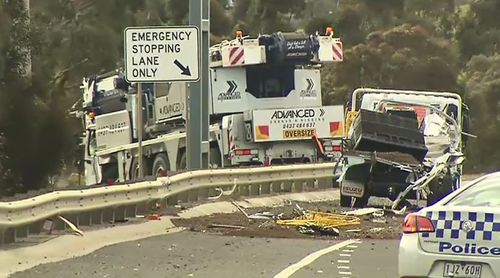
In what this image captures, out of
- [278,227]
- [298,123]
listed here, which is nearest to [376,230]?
[278,227]

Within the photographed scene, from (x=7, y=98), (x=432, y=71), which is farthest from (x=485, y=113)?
(x=7, y=98)

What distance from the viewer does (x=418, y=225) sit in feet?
29.8

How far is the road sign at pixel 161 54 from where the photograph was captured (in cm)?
1777

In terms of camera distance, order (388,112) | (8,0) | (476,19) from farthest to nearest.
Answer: (476,19)
(8,0)
(388,112)

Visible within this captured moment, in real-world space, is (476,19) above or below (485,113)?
above

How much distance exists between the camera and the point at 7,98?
22.0 metres

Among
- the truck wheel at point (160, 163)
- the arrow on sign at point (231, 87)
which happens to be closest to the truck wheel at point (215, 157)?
the truck wheel at point (160, 163)

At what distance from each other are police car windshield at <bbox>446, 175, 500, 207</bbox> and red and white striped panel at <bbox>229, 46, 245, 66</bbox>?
1744cm

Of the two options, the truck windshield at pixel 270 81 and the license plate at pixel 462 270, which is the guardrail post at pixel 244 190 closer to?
the truck windshield at pixel 270 81

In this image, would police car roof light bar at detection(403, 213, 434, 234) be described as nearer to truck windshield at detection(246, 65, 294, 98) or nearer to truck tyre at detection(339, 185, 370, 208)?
truck tyre at detection(339, 185, 370, 208)

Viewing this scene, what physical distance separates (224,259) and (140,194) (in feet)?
11.9

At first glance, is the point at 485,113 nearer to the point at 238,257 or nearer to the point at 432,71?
the point at 432,71

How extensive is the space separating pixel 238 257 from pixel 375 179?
768 cm

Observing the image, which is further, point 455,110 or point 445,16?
point 445,16
